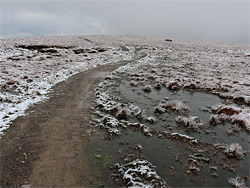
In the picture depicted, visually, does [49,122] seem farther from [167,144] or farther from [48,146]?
[167,144]

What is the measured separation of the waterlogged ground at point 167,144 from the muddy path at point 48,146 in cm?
61

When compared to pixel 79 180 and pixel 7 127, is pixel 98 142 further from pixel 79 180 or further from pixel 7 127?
pixel 7 127

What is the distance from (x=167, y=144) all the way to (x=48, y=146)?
4.96 m

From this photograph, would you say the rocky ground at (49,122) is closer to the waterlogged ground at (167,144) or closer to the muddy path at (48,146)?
the muddy path at (48,146)

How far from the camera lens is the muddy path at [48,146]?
15.8 feet

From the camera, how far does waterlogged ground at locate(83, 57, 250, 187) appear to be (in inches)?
195

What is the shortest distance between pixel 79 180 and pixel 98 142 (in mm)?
1970

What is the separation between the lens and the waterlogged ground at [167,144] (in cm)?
496

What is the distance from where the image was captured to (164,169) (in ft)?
17.3

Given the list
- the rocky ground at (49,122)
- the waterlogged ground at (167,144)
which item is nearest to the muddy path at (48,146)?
the rocky ground at (49,122)

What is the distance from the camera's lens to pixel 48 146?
6.25 metres

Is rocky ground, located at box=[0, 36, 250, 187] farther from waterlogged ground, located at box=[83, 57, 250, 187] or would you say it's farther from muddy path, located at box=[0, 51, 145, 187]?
waterlogged ground, located at box=[83, 57, 250, 187]

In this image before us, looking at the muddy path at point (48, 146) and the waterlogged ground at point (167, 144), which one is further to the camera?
the waterlogged ground at point (167, 144)

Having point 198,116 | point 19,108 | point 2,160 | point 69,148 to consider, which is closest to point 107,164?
point 69,148
